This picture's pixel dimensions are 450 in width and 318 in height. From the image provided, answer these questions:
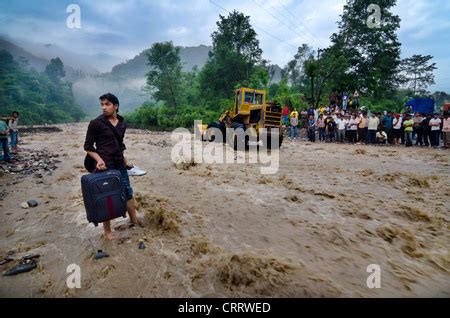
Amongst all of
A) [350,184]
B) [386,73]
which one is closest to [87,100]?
[386,73]

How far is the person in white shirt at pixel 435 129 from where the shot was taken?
11.8 m

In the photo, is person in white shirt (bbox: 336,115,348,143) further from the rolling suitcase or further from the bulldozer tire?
the rolling suitcase

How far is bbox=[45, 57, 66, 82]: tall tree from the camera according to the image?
7825 centimetres

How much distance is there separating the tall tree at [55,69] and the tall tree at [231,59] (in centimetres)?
6367

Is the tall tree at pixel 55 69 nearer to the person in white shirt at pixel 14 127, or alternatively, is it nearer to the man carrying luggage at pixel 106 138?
the person in white shirt at pixel 14 127

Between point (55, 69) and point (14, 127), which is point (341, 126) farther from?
point (55, 69)

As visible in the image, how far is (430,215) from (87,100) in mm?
143807

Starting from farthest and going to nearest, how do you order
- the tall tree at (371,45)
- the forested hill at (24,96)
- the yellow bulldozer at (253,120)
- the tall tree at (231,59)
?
the forested hill at (24,96), the tall tree at (231,59), the tall tree at (371,45), the yellow bulldozer at (253,120)

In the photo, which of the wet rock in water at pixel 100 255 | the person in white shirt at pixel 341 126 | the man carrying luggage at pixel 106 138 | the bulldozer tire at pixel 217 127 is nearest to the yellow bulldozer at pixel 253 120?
the bulldozer tire at pixel 217 127

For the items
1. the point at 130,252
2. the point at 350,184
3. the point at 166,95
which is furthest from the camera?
the point at 166,95
